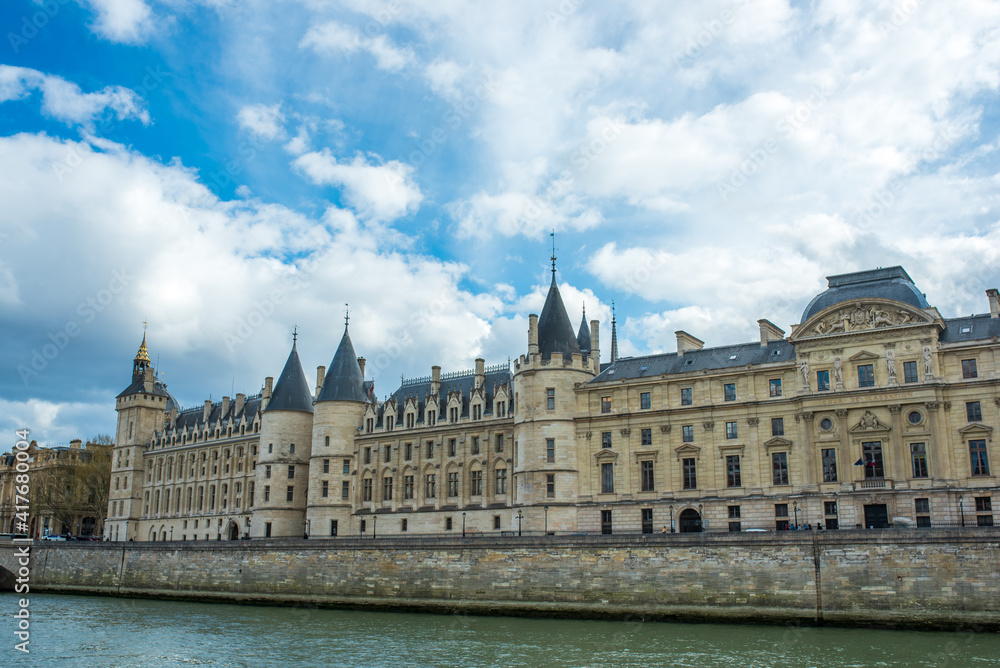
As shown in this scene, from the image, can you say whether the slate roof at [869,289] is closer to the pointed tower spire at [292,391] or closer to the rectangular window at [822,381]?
the rectangular window at [822,381]

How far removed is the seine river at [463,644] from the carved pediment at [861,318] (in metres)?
18.8

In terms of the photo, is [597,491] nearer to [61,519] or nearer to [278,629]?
[278,629]

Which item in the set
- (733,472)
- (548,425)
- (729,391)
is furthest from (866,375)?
(548,425)

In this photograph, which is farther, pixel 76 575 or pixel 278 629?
pixel 76 575

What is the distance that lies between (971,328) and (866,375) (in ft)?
18.8

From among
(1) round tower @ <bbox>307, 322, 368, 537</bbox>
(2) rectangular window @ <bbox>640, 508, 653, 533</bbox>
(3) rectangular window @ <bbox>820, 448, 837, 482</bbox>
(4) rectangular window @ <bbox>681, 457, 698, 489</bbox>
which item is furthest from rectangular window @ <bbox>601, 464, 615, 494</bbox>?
(1) round tower @ <bbox>307, 322, 368, 537</bbox>

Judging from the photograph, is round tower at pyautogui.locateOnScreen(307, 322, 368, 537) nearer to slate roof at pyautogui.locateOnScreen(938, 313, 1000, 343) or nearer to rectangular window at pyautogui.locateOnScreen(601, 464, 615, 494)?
rectangular window at pyautogui.locateOnScreen(601, 464, 615, 494)

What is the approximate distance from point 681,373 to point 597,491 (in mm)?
8835

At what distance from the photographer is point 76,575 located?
63500mm

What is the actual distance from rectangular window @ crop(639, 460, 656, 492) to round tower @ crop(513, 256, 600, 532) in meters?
4.06

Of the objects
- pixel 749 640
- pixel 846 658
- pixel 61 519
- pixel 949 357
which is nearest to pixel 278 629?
pixel 749 640

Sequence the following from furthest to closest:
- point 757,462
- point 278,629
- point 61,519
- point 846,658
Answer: point 61,519 < point 757,462 < point 278,629 < point 846,658

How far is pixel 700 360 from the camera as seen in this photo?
5575cm

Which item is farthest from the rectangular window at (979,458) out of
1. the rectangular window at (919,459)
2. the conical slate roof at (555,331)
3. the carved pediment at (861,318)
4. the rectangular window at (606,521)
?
the conical slate roof at (555,331)
